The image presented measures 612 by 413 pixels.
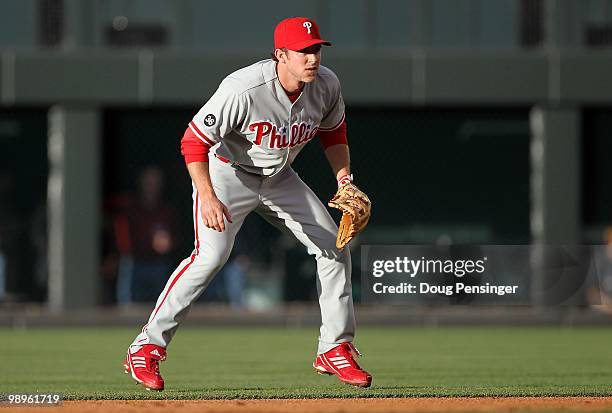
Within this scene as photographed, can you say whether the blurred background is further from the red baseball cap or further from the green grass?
the red baseball cap

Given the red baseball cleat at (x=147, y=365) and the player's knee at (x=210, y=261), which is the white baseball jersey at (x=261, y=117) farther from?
the red baseball cleat at (x=147, y=365)

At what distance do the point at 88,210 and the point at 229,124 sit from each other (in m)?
12.9

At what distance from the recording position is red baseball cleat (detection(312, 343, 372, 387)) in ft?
25.4

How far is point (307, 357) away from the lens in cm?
1166

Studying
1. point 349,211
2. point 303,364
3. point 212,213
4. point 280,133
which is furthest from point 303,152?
point 212,213

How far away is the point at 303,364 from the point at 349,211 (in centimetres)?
330

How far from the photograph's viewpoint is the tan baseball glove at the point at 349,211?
7.69m

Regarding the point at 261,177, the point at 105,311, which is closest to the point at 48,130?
the point at 105,311

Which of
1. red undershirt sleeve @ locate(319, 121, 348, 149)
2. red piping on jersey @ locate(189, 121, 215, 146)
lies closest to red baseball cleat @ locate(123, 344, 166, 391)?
red piping on jersey @ locate(189, 121, 215, 146)

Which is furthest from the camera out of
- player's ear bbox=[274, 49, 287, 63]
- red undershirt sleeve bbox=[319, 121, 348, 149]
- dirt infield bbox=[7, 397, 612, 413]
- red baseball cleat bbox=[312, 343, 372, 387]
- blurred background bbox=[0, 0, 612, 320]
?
blurred background bbox=[0, 0, 612, 320]

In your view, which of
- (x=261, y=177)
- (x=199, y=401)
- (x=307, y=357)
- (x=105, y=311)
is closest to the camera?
(x=199, y=401)

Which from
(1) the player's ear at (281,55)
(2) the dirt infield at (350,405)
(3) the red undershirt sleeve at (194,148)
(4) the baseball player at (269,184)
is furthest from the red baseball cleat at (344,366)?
(1) the player's ear at (281,55)

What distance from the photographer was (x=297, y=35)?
7.41 meters

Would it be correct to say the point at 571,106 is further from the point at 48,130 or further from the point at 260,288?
the point at 48,130
